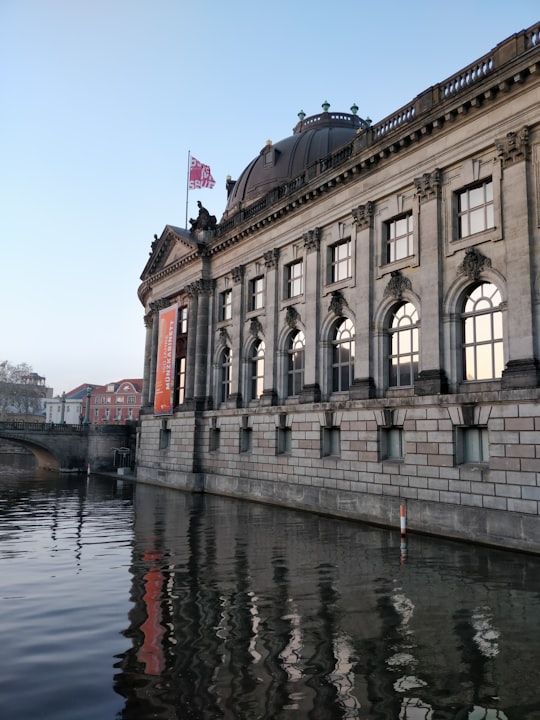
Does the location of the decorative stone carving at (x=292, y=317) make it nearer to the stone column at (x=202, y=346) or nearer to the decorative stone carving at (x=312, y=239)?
the decorative stone carving at (x=312, y=239)

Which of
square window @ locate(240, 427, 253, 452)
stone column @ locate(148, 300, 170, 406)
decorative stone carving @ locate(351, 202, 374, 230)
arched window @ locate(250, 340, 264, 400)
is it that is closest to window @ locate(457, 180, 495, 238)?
decorative stone carving @ locate(351, 202, 374, 230)

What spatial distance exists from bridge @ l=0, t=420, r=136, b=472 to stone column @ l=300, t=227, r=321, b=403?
32983mm

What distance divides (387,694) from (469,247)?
17601 mm

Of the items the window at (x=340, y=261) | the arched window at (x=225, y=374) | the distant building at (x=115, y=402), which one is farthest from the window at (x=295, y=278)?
the distant building at (x=115, y=402)

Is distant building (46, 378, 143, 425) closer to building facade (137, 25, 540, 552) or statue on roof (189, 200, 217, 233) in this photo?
statue on roof (189, 200, 217, 233)

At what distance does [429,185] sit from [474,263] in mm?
4227

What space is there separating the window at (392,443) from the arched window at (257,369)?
11.6m

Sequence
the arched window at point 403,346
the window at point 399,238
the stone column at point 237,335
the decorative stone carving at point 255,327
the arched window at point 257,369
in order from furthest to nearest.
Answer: the stone column at point 237,335 → the arched window at point 257,369 → the decorative stone carving at point 255,327 → the window at point 399,238 → the arched window at point 403,346

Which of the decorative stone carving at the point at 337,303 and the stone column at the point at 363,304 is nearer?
the stone column at the point at 363,304

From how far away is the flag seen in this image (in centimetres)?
4309

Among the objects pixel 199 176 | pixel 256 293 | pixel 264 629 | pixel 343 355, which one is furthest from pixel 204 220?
pixel 264 629

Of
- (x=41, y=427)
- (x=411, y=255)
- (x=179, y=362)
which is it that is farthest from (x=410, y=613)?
(x=41, y=427)

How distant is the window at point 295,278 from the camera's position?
102 feet

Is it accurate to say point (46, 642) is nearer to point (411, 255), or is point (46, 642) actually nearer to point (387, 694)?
point (387, 694)
